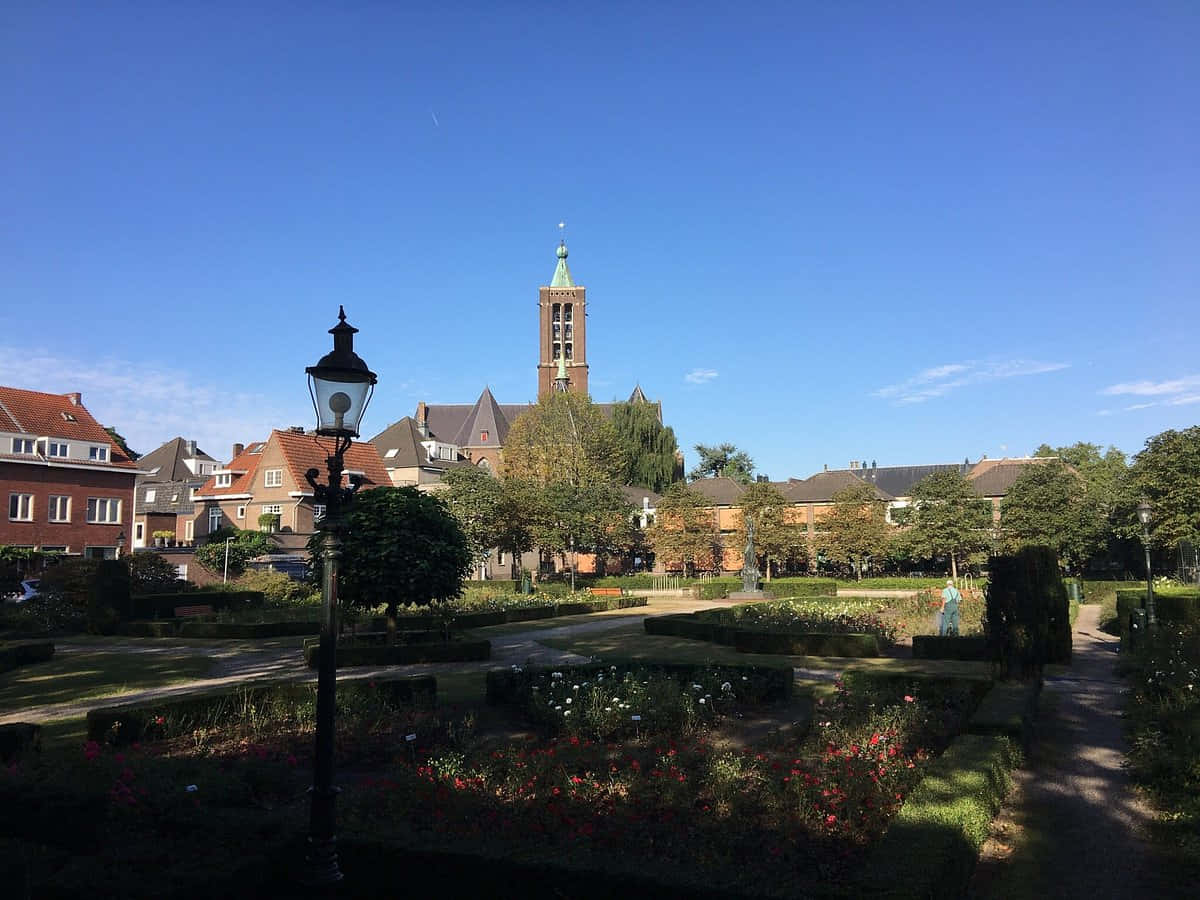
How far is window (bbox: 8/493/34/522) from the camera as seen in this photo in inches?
1668

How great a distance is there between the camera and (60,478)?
44.8 meters

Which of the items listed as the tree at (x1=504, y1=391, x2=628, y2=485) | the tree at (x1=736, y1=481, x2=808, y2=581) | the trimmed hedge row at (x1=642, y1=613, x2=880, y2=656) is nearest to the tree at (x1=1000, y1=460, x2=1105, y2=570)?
the tree at (x1=736, y1=481, x2=808, y2=581)

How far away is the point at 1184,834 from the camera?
7480 millimetres

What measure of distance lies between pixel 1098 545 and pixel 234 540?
54.3m

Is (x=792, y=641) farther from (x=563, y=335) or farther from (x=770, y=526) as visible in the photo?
(x=563, y=335)

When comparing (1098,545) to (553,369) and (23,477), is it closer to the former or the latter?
(553,369)

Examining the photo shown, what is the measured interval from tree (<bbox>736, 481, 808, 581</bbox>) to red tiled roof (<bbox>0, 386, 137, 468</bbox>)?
38.0 m

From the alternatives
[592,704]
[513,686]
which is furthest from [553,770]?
[513,686]

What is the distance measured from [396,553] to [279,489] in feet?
114

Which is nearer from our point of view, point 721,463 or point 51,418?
point 51,418

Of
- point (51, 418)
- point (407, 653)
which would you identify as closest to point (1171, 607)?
point (407, 653)

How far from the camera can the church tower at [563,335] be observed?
8550 cm

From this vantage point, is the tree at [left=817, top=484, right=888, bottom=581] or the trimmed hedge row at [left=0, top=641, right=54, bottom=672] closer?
the trimmed hedge row at [left=0, top=641, right=54, bottom=672]

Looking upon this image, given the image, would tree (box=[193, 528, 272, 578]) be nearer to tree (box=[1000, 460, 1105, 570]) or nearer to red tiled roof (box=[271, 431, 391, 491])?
red tiled roof (box=[271, 431, 391, 491])
